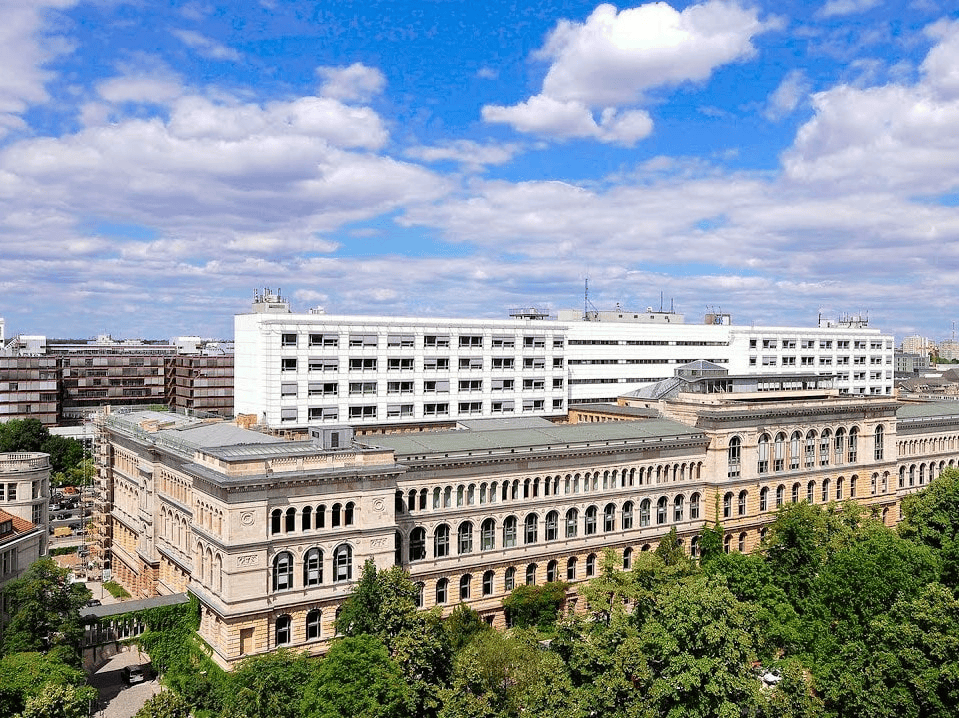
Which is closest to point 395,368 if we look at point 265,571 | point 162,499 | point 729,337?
point 162,499

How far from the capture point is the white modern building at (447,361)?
326ft

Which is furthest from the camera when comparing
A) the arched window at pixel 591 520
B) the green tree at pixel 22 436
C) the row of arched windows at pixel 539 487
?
the green tree at pixel 22 436

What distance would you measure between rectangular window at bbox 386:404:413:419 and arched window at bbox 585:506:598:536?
2803 cm

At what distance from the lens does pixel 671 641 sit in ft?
193

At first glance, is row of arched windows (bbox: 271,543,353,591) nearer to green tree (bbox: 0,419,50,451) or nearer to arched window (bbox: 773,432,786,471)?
arched window (bbox: 773,432,786,471)

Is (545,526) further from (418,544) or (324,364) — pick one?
(324,364)

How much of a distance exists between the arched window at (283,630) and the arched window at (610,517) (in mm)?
40520

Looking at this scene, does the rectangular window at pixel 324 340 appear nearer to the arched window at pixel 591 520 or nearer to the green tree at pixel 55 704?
the arched window at pixel 591 520

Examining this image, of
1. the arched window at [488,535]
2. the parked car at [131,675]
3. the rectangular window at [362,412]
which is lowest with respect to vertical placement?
the parked car at [131,675]

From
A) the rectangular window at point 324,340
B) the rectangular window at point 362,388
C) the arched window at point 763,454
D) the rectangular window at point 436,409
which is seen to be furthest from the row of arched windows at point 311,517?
the arched window at point 763,454

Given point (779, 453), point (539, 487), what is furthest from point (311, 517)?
point (779, 453)

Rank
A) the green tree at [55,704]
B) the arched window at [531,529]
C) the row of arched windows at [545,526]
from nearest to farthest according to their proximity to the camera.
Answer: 1. the green tree at [55,704]
2. the row of arched windows at [545,526]
3. the arched window at [531,529]

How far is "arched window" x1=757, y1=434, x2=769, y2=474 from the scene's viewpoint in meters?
110

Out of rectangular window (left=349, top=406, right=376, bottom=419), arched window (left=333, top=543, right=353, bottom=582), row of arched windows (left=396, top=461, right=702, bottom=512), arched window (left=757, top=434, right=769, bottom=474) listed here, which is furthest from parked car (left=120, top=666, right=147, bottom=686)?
arched window (left=757, top=434, right=769, bottom=474)
